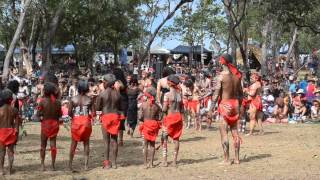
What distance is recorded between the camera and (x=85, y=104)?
10258 millimetres

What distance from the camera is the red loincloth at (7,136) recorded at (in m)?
9.85

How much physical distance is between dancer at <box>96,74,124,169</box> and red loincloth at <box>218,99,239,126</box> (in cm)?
186

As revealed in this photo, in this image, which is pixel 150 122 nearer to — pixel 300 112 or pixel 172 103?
pixel 172 103

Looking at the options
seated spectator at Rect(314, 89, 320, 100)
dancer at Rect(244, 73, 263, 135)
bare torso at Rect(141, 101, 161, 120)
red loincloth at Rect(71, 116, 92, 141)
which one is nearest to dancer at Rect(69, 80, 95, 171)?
red loincloth at Rect(71, 116, 92, 141)

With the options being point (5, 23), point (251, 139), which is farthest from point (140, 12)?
point (251, 139)

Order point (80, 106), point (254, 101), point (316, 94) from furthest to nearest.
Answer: point (316, 94), point (254, 101), point (80, 106)

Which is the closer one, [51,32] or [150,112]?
[150,112]

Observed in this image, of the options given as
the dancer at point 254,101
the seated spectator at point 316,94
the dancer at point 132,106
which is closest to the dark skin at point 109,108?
the dancer at point 132,106

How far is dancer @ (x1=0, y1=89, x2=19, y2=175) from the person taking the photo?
32.4 feet

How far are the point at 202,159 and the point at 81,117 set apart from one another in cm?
277

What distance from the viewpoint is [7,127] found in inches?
392

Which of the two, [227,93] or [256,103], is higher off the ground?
[227,93]

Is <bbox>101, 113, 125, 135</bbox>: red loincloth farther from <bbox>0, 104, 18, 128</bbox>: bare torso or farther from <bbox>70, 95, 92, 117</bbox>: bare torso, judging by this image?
<bbox>0, 104, 18, 128</bbox>: bare torso

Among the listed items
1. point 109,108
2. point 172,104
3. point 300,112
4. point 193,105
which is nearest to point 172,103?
point 172,104
